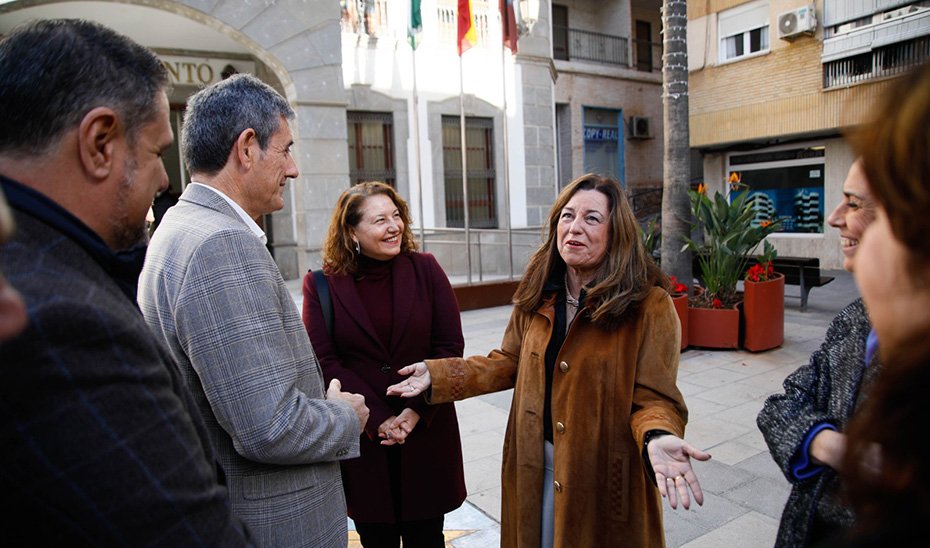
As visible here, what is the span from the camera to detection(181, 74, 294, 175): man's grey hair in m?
1.74

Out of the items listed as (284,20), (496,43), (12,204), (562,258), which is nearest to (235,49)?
(284,20)

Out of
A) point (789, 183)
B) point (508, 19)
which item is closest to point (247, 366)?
point (508, 19)

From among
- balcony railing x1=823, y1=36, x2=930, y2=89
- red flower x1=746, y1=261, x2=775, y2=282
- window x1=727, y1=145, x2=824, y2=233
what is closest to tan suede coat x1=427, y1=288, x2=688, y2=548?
red flower x1=746, y1=261, x2=775, y2=282

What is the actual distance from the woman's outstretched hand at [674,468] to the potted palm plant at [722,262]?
5.26 meters

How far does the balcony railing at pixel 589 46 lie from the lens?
1972 cm

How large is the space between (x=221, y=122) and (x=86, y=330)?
1.04m

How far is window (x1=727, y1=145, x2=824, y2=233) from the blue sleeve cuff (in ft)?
47.3

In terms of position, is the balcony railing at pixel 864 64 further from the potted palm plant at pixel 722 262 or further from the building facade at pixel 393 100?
the potted palm plant at pixel 722 262

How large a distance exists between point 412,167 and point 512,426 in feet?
36.1

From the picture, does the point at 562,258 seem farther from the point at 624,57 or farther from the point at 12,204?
the point at 624,57

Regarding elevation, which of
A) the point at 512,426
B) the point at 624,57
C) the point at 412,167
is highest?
the point at 624,57

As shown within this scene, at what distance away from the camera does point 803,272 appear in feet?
28.6

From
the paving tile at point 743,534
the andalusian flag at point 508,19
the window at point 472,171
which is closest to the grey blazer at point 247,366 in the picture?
the paving tile at point 743,534

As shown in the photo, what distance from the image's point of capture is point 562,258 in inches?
93.3
